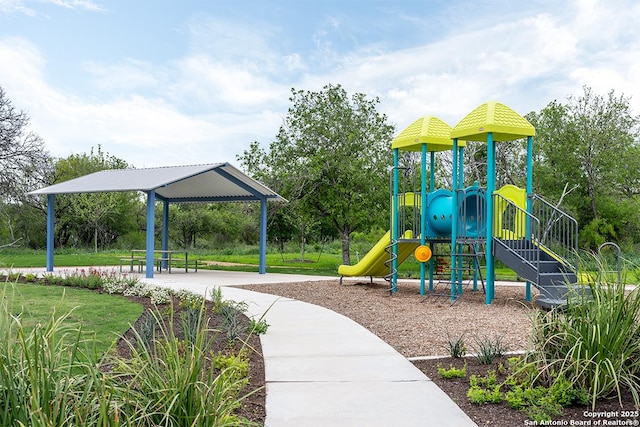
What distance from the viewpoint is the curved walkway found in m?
4.32

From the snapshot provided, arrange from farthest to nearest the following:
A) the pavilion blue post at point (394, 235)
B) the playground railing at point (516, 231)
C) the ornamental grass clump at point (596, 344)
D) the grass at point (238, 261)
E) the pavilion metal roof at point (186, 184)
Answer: the grass at point (238, 261) < the pavilion metal roof at point (186, 184) < the pavilion blue post at point (394, 235) < the playground railing at point (516, 231) < the ornamental grass clump at point (596, 344)

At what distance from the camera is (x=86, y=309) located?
960 centimetres

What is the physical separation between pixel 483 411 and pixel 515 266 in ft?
21.9

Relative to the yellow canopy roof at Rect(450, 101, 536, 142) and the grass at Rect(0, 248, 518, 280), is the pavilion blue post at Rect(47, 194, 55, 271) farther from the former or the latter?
the yellow canopy roof at Rect(450, 101, 536, 142)

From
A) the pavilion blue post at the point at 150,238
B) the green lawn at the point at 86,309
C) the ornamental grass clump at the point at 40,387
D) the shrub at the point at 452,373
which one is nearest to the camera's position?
the ornamental grass clump at the point at 40,387

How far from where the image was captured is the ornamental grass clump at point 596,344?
4598mm

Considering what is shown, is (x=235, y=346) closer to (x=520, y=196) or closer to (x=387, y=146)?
(x=520, y=196)

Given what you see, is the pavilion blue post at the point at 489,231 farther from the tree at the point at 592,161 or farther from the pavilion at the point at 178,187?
the tree at the point at 592,161

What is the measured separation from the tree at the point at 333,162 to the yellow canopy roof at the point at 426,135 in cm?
672

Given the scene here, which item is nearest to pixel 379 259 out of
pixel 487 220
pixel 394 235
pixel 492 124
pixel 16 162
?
pixel 394 235

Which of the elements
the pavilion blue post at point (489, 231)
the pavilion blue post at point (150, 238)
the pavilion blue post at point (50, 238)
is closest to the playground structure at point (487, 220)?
the pavilion blue post at point (489, 231)

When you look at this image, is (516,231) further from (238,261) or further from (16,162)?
(16,162)

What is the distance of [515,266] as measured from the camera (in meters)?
10.8

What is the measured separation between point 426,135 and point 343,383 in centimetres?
857
